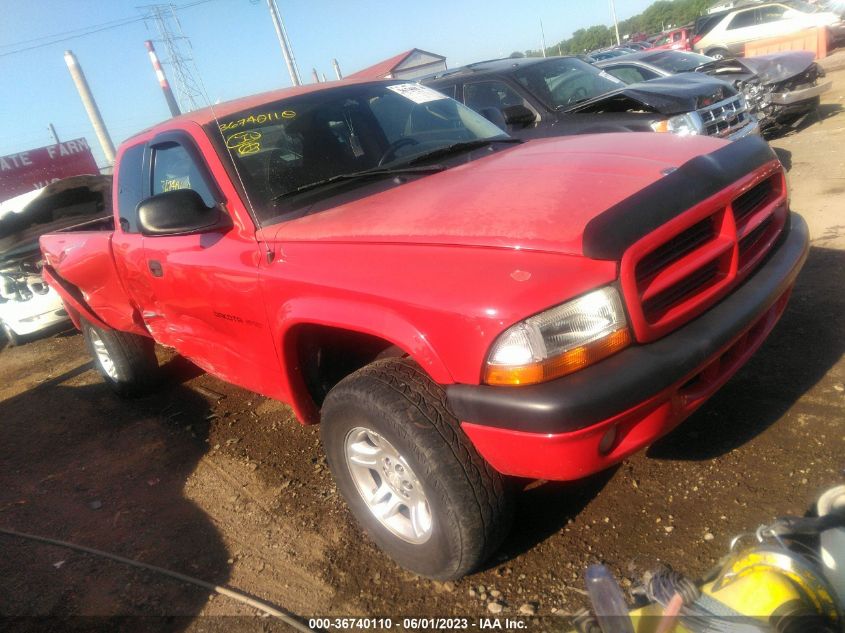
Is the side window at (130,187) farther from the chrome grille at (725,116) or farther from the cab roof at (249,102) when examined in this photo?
the chrome grille at (725,116)

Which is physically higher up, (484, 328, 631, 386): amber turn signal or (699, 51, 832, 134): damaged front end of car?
(484, 328, 631, 386): amber turn signal

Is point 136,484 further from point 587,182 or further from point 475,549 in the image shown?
point 587,182

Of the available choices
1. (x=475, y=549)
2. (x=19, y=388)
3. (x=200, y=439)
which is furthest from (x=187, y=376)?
(x=475, y=549)

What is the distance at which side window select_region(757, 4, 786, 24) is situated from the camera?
15.1 m

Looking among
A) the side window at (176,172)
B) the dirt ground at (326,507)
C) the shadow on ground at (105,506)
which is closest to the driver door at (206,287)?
the side window at (176,172)

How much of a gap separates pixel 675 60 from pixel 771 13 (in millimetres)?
8303

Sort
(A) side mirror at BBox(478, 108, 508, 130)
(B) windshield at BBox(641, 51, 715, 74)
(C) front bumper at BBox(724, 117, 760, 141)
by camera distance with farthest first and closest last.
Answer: (B) windshield at BBox(641, 51, 715, 74) → (C) front bumper at BBox(724, 117, 760, 141) → (A) side mirror at BBox(478, 108, 508, 130)

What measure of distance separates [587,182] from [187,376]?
395 cm

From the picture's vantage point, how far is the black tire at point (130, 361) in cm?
440

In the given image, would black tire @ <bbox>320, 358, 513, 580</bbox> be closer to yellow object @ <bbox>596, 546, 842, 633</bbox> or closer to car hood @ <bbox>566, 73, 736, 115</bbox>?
yellow object @ <bbox>596, 546, 842, 633</bbox>

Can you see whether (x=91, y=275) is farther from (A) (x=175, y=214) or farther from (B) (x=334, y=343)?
(B) (x=334, y=343)

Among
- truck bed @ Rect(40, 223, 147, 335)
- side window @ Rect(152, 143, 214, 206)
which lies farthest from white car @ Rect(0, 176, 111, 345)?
side window @ Rect(152, 143, 214, 206)

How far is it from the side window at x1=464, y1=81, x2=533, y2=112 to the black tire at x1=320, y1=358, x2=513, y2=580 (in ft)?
16.2

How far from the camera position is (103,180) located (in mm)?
6879
